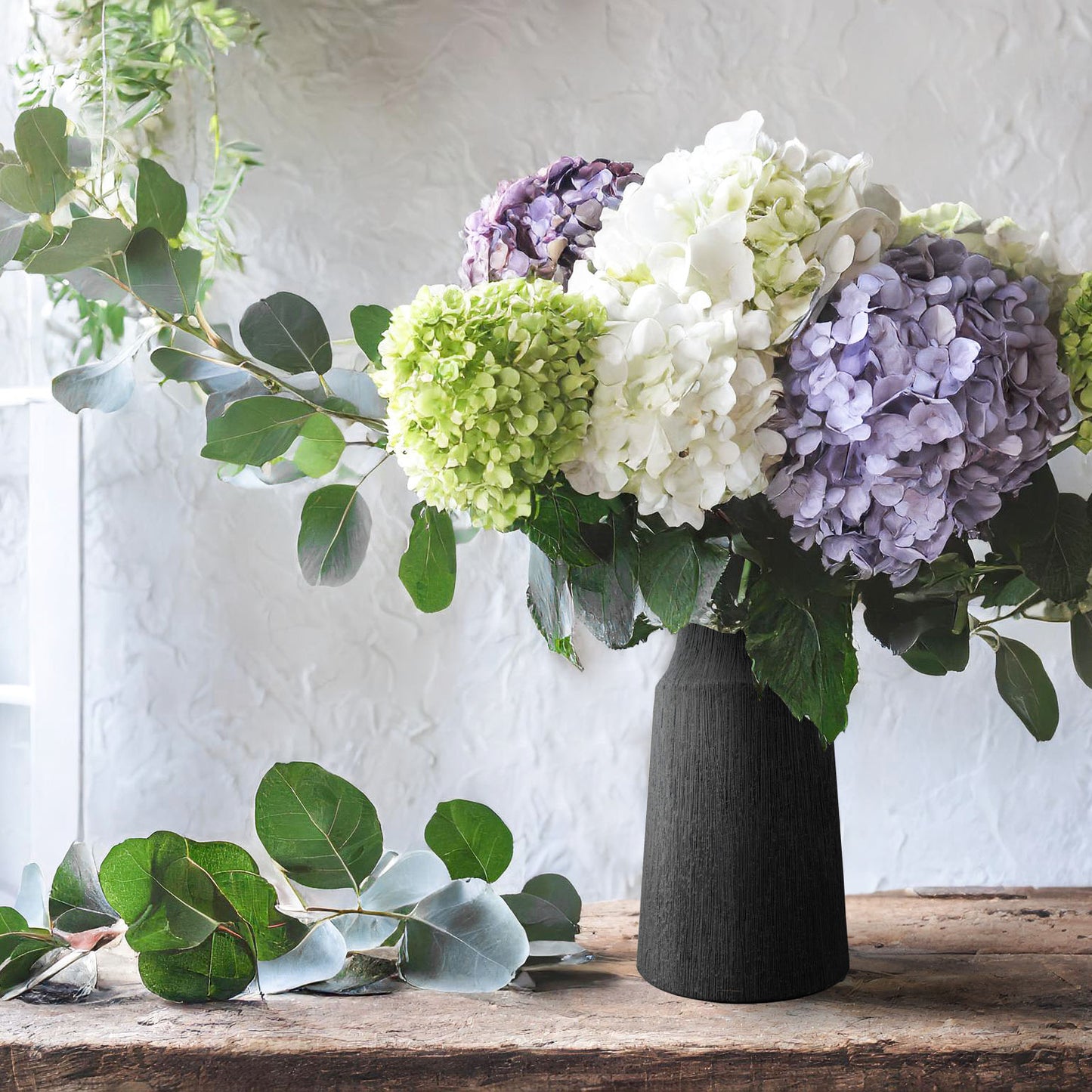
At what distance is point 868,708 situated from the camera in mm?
1077

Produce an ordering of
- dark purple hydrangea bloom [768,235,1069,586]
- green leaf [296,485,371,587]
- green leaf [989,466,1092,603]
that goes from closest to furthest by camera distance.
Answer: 1. dark purple hydrangea bloom [768,235,1069,586]
2. green leaf [989,466,1092,603]
3. green leaf [296,485,371,587]

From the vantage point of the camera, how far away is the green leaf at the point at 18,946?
78 cm

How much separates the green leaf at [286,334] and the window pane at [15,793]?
619 millimetres

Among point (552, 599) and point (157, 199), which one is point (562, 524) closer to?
point (552, 599)

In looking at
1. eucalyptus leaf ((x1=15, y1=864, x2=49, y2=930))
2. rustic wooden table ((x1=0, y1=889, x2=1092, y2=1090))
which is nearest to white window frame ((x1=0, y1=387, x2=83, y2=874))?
eucalyptus leaf ((x1=15, y1=864, x2=49, y2=930))

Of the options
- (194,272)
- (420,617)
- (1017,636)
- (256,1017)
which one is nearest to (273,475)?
(194,272)

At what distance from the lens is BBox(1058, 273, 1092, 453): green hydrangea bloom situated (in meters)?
0.63

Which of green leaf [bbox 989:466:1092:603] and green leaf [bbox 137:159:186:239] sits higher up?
green leaf [bbox 137:159:186:239]

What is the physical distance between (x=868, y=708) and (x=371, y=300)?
0.68 meters

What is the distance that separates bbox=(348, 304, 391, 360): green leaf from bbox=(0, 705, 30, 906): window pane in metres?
0.69

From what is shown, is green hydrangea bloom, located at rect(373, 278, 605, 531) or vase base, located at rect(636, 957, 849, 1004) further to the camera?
vase base, located at rect(636, 957, 849, 1004)

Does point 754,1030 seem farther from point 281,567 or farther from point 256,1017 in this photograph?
point 281,567

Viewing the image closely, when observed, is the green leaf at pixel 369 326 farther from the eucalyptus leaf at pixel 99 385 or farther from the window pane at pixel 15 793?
the window pane at pixel 15 793

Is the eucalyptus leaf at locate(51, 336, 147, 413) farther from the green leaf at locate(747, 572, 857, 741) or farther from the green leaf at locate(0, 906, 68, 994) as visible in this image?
the green leaf at locate(747, 572, 857, 741)
